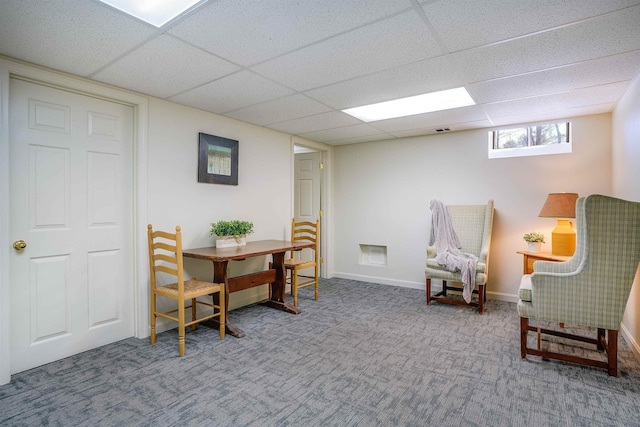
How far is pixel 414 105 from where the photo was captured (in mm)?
3449

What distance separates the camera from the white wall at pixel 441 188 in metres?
3.60

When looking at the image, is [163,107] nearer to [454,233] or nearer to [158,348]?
[158,348]

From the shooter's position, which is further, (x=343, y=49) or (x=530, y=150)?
(x=530, y=150)

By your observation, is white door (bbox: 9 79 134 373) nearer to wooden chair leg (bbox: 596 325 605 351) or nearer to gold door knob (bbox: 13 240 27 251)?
gold door knob (bbox: 13 240 27 251)

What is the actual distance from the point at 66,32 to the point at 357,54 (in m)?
1.75

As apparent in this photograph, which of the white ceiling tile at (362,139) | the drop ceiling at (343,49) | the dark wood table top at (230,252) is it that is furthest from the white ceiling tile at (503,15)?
the white ceiling tile at (362,139)

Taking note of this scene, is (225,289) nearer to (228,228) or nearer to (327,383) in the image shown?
(228,228)

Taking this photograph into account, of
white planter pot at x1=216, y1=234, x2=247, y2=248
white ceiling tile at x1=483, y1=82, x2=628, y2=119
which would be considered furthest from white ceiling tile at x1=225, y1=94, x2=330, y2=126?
white ceiling tile at x1=483, y1=82, x2=628, y2=119

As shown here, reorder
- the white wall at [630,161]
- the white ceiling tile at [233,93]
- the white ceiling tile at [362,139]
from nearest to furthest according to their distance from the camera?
the white wall at [630,161], the white ceiling tile at [233,93], the white ceiling tile at [362,139]

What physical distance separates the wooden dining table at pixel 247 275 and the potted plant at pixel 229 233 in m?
0.08

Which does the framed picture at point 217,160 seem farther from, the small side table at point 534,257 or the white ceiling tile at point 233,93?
the small side table at point 534,257

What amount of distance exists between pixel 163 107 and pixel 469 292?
361 cm

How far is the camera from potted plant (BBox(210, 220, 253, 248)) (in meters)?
3.25

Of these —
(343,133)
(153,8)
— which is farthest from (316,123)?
(153,8)
